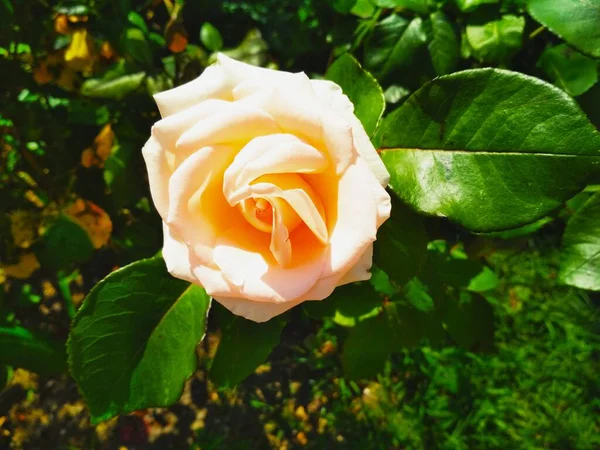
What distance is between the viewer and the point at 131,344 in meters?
0.83

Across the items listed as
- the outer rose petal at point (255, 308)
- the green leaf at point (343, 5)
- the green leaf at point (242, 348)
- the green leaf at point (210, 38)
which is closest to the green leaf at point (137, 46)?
the green leaf at point (210, 38)

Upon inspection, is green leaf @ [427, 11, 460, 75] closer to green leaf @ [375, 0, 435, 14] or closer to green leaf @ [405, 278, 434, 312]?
green leaf @ [375, 0, 435, 14]

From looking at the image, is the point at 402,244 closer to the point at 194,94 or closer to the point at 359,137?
the point at 359,137

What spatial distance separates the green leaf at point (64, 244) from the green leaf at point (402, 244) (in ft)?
2.84

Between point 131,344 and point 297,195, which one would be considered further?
point 131,344

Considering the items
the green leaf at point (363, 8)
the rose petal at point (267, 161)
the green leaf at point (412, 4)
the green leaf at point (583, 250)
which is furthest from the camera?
the green leaf at point (363, 8)

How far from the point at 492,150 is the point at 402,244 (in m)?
0.18

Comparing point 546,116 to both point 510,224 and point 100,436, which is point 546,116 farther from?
point 100,436

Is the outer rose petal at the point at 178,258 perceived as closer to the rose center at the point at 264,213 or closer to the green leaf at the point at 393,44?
the rose center at the point at 264,213

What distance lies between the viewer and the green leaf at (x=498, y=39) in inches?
36.1

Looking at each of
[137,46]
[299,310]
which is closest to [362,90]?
[137,46]

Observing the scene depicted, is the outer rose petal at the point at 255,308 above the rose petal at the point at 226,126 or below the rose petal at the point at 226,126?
below

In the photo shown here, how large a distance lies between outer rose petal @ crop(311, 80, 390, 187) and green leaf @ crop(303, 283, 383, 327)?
0.41m

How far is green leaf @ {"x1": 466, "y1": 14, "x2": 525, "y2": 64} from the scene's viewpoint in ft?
3.01
